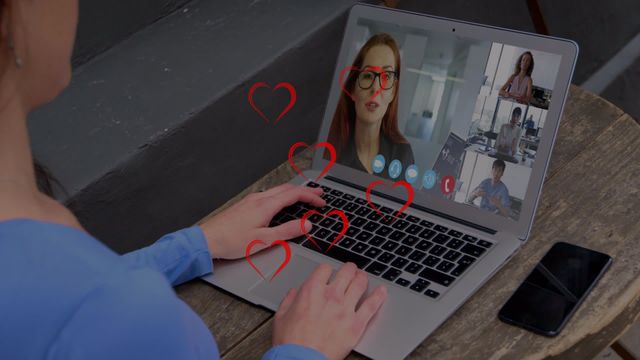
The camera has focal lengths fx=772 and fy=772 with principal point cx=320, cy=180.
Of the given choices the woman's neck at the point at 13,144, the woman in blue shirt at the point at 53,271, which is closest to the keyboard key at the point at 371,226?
the woman in blue shirt at the point at 53,271

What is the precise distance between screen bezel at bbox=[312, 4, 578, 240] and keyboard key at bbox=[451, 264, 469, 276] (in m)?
0.11

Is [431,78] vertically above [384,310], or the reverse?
[431,78]

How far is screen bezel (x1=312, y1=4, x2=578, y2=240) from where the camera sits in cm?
106

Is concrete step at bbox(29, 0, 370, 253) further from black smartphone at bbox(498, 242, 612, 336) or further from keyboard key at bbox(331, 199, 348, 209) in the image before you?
black smartphone at bbox(498, 242, 612, 336)

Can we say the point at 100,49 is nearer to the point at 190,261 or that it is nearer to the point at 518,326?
the point at 190,261

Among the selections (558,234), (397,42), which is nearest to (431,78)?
(397,42)

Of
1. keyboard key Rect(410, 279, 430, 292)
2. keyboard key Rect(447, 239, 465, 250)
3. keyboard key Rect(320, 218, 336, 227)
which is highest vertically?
keyboard key Rect(447, 239, 465, 250)

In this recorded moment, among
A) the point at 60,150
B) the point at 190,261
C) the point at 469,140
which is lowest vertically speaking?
the point at 60,150

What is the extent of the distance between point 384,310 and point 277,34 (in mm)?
994

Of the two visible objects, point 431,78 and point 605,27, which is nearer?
point 431,78

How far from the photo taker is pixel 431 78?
3.82 ft

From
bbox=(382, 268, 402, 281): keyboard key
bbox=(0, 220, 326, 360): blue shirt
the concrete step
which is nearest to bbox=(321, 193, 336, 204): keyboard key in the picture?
bbox=(382, 268, 402, 281): keyboard key

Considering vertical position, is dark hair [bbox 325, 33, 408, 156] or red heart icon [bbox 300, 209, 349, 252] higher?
dark hair [bbox 325, 33, 408, 156]

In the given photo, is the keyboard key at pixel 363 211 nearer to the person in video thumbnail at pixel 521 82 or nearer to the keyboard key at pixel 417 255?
the keyboard key at pixel 417 255
